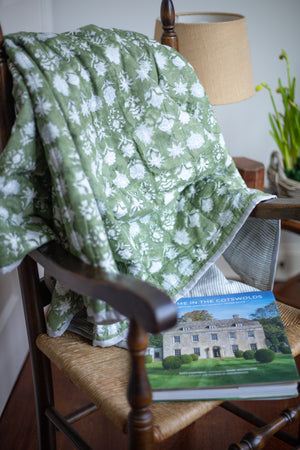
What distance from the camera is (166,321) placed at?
21.4 inches

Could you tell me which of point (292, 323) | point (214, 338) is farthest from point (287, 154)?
point (214, 338)

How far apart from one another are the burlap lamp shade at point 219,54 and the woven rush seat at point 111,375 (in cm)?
68

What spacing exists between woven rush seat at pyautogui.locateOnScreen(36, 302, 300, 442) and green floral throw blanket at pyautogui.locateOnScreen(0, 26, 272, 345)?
30 mm

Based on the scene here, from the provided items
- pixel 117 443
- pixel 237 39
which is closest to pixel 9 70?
pixel 237 39

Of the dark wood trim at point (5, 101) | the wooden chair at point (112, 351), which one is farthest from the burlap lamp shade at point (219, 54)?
the dark wood trim at point (5, 101)

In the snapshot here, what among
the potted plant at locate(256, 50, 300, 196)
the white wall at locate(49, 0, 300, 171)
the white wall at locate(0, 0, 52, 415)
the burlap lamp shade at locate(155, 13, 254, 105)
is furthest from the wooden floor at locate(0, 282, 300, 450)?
the white wall at locate(49, 0, 300, 171)

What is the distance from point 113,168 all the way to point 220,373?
0.42 m

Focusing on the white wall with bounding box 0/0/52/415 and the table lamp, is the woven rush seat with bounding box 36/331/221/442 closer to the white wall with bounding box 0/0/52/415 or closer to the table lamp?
the white wall with bounding box 0/0/52/415

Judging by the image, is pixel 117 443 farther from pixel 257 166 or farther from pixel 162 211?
pixel 257 166

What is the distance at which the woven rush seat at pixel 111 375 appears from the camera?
691 millimetres

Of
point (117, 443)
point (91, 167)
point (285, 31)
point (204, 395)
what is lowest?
point (117, 443)

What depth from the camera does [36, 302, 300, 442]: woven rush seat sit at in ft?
2.27

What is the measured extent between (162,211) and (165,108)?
0.21 m

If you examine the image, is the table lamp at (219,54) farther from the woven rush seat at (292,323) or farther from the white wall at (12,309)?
the woven rush seat at (292,323)
